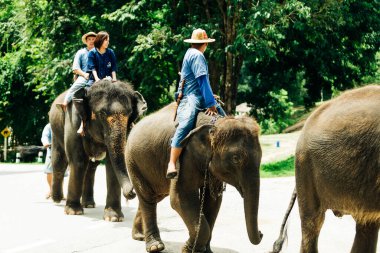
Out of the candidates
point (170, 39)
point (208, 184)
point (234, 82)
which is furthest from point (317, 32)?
point (208, 184)

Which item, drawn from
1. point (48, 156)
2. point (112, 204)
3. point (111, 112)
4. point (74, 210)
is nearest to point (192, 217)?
point (111, 112)

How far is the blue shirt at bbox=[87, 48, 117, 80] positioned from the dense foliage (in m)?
8.02

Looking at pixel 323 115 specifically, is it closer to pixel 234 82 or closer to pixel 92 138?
pixel 92 138

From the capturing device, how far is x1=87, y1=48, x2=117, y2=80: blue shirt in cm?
1040

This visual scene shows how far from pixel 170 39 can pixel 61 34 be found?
6.23 metres

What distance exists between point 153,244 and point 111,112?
2.80 m

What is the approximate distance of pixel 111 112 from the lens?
9461 millimetres

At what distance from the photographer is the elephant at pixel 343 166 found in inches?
213

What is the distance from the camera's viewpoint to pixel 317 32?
827 inches

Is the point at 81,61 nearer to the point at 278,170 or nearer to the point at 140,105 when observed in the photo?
the point at 140,105

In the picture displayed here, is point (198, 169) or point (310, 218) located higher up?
point (198, 169)

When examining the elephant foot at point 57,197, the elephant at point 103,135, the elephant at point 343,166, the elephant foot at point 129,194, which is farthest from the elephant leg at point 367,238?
the elephant foot at point 57,197

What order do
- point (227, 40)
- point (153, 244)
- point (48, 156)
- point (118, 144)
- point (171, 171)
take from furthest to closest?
point (227, 40), point (48, 156), point (118, 144), point (153, 244), point (171, 171)

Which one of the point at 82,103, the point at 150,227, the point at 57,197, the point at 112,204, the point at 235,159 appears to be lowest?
the point at 57,197
